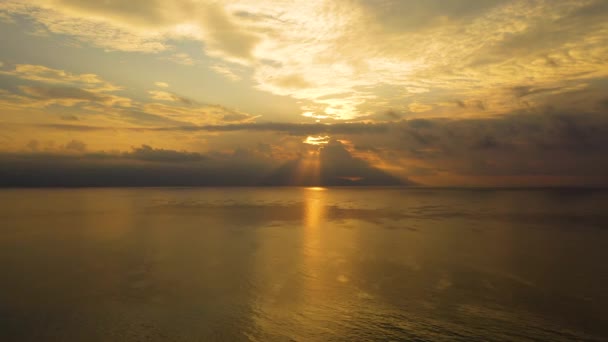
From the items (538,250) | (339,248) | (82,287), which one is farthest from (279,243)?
(538,250)

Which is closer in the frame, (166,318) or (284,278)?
(166,318)

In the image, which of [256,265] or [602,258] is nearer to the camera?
[256,265]

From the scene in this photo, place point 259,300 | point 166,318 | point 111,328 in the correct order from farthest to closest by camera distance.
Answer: point 259,300 < point 166,318 < point 111,328

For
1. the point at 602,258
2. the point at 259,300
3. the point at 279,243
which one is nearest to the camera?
the point at 259,300

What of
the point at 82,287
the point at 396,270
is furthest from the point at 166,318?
the point at 396,270

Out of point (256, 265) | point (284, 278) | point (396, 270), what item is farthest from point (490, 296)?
point (256, 265)

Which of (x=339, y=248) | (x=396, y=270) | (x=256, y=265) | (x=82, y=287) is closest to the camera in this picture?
(x=82, y=287)

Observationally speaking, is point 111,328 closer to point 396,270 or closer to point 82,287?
point 82,287

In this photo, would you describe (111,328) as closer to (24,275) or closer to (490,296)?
(24,275)

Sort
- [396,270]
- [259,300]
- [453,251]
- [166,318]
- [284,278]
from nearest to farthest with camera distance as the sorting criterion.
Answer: [166,318] < [259,300] < [284,278] < [396,270] < [453,251]
